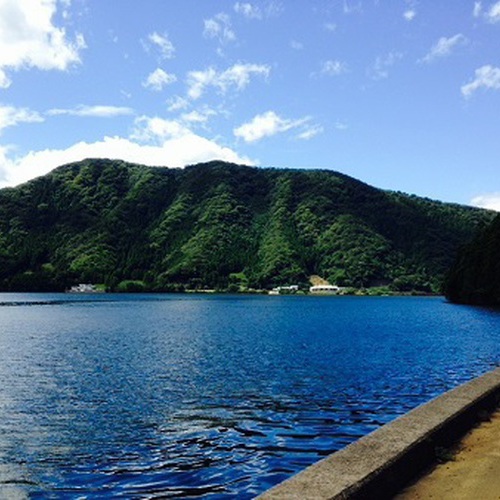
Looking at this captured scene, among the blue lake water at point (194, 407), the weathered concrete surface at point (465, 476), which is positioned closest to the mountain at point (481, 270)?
the blue lake water at point (194, 407)

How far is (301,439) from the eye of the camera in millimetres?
20047

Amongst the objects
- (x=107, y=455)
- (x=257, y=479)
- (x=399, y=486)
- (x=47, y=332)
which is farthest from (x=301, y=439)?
(x=47, y=332)

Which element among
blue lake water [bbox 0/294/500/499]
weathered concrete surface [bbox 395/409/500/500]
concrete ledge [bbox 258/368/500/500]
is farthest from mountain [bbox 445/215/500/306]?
weathered concrete surface [bbox 395/409/500/500]

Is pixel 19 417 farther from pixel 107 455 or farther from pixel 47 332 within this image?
pixel 47 332

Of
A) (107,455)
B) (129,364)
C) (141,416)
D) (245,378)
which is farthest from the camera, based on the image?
(129,364)

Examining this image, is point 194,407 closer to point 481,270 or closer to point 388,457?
point 388,457

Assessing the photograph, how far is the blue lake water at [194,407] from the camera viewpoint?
53.5ft

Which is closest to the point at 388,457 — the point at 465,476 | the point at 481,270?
the point at 465,476

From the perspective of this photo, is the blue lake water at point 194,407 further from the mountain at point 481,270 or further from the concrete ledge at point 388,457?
the mountain at point 481,270

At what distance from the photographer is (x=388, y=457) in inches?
345

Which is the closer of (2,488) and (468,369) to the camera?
(2,488)

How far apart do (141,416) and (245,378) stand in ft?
39.6

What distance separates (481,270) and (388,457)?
138m

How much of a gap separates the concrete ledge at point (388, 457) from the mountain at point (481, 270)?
12433 cm
